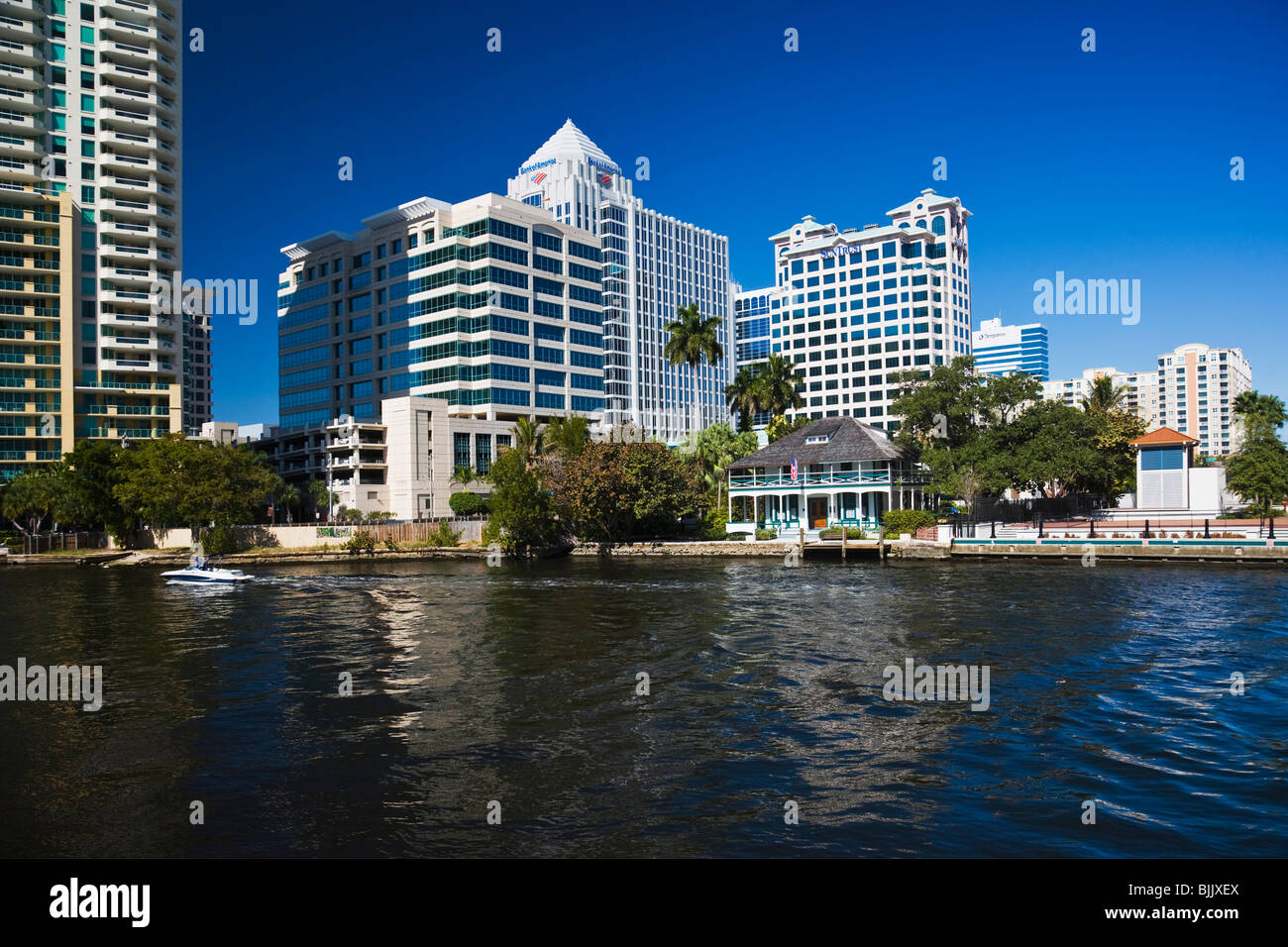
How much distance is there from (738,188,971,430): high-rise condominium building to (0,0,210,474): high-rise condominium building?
108639mm

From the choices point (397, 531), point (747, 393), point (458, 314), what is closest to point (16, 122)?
point (458, 314)

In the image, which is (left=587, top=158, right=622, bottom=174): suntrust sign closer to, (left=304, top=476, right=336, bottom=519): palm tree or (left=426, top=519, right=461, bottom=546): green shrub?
(left=304, top=476, right=336, bottom=519): palm tree

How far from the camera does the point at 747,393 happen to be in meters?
87.5

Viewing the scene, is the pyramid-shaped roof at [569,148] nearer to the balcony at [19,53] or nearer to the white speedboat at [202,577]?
the balcony at [19,53]

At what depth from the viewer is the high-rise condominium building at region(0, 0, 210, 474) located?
90.8 meters

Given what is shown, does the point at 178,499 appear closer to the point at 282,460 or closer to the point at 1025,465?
the point at 282,460

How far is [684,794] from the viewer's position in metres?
15.0

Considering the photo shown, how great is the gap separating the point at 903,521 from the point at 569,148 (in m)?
142

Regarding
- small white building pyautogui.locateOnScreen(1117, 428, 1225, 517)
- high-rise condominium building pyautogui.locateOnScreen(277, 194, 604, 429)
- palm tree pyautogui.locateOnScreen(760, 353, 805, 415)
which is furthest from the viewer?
high-rise condominium building pyautogui.locateOnScreen(277, 194, 604, 429)

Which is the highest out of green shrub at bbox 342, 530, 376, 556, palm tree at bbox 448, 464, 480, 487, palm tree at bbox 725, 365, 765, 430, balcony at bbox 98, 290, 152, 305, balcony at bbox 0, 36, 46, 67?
balcony at bbox 0, 36, 46, 67

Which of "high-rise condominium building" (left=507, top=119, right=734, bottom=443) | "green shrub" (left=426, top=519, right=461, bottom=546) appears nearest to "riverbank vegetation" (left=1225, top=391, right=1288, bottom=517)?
"green shrub" (left=426, top=519, right=461, bottom=546)

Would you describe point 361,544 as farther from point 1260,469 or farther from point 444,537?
point 1260,469
